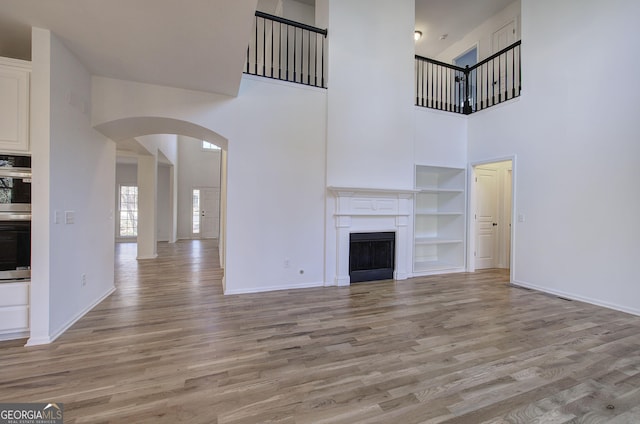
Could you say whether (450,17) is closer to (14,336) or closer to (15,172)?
(15,172)

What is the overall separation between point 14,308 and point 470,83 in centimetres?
786

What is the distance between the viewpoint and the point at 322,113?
4398 millimetres

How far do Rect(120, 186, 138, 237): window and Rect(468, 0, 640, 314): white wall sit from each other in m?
11.4

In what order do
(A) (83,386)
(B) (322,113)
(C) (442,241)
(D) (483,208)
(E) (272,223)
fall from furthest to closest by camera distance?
(D) (483,208)
(C) (442,241)
(B) (322,113)
(E) (272,223)
(A) (83,386)

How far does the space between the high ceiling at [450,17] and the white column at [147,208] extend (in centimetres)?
709

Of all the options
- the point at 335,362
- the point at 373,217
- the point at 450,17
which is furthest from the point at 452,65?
the point at 335,362

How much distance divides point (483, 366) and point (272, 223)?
2999 mm

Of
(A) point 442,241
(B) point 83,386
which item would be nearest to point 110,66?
(B) point 83,386

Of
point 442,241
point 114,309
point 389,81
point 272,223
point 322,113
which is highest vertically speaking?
point 389,81

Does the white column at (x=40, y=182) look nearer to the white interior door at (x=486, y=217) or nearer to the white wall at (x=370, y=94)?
the white wall at (x=370, y=94)

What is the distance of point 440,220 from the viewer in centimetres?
602

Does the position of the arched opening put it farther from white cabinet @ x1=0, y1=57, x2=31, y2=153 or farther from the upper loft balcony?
the upper loft balcony

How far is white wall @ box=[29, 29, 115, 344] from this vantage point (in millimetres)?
2459

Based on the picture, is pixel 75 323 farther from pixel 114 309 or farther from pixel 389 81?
pixel 389 81
